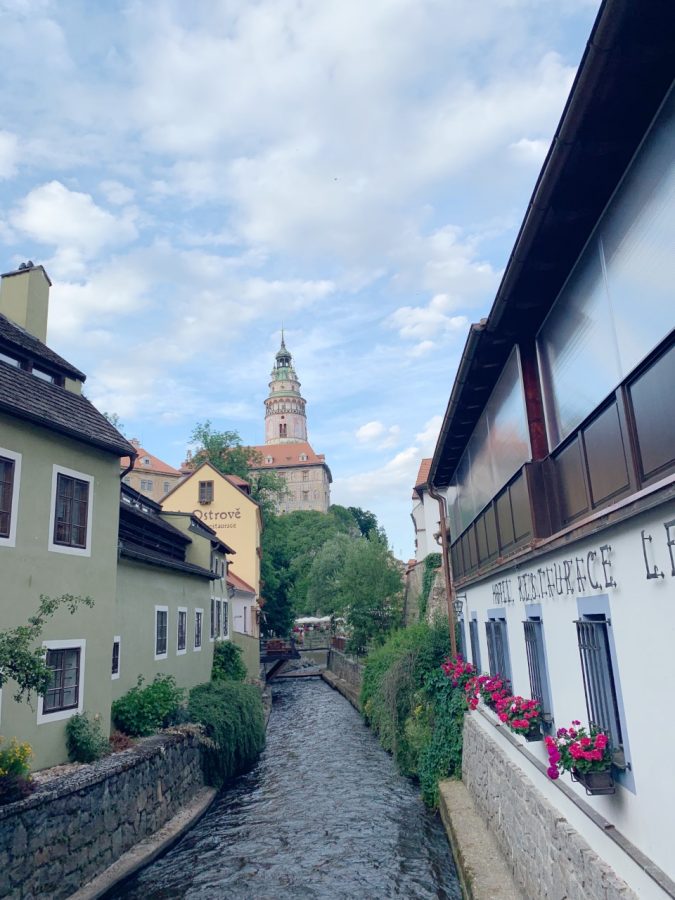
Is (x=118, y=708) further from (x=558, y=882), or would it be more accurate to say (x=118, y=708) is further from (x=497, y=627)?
(x=558, y=882)

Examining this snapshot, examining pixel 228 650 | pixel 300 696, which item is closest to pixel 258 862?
pixel 228 650

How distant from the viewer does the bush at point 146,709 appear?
45.3 feet

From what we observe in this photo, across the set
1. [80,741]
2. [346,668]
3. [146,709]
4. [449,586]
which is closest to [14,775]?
[80,741]

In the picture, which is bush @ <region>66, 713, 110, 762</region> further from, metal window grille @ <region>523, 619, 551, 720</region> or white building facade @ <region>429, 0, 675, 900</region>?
metal window grille @ <region>523, 619, 551, 720</region>

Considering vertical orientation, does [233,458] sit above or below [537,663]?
above

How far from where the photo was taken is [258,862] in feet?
37.0

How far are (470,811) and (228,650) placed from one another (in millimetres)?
14745

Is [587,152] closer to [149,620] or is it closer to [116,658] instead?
[116,658]

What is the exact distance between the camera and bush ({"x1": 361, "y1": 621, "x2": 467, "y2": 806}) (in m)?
14.0

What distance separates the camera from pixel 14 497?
1039 cm

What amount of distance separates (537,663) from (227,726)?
36.8 ft

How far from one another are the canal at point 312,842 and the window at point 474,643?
3.11 m

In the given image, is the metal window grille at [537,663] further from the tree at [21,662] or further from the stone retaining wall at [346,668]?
the stone retaining wall at [346,668]

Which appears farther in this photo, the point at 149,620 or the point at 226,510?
the point at 226,510
